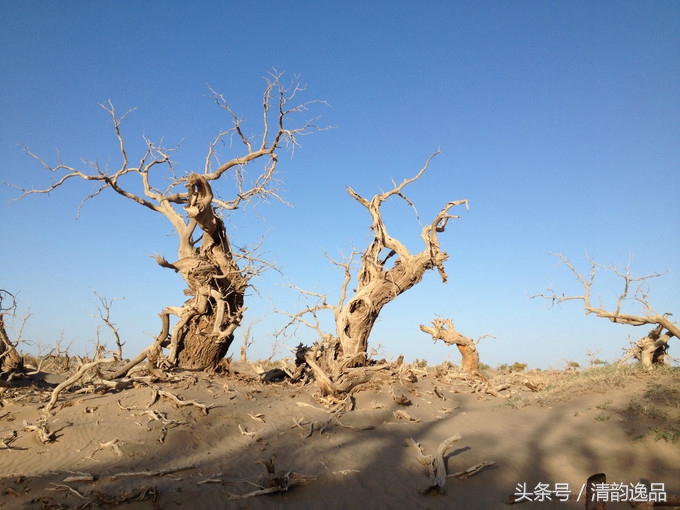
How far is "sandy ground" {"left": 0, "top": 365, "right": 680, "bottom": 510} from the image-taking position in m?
5.76

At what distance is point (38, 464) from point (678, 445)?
843cm

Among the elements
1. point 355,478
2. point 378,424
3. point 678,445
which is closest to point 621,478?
point 678,445

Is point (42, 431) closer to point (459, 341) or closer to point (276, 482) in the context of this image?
point (276, 482)

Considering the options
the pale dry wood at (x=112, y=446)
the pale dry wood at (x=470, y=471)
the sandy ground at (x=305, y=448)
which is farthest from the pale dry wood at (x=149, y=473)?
the pale dry wood at (x=470, y=471)

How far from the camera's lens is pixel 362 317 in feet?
40.6

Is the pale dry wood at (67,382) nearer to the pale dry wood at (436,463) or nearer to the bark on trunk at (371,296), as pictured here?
the bark on trunk at (371,296)

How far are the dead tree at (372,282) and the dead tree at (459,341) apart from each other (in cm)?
388

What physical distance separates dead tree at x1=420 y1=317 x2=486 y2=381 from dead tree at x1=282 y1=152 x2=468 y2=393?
12.7 feet

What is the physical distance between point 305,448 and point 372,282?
5802 mm

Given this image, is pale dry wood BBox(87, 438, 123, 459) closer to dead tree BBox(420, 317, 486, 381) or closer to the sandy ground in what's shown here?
the sandy ground

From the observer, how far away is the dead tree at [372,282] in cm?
1231

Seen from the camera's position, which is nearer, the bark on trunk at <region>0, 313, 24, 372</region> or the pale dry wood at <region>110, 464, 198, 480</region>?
the pale dry wood at <region>110, 464, 198, 480</region>

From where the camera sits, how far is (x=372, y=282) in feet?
41.3

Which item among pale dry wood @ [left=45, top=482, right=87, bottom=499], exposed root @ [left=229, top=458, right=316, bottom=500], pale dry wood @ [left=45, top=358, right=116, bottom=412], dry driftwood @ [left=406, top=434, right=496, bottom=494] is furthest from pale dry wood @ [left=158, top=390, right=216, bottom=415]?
dry driftwood @ [left=406, top=434, right=496, bottom=494]
